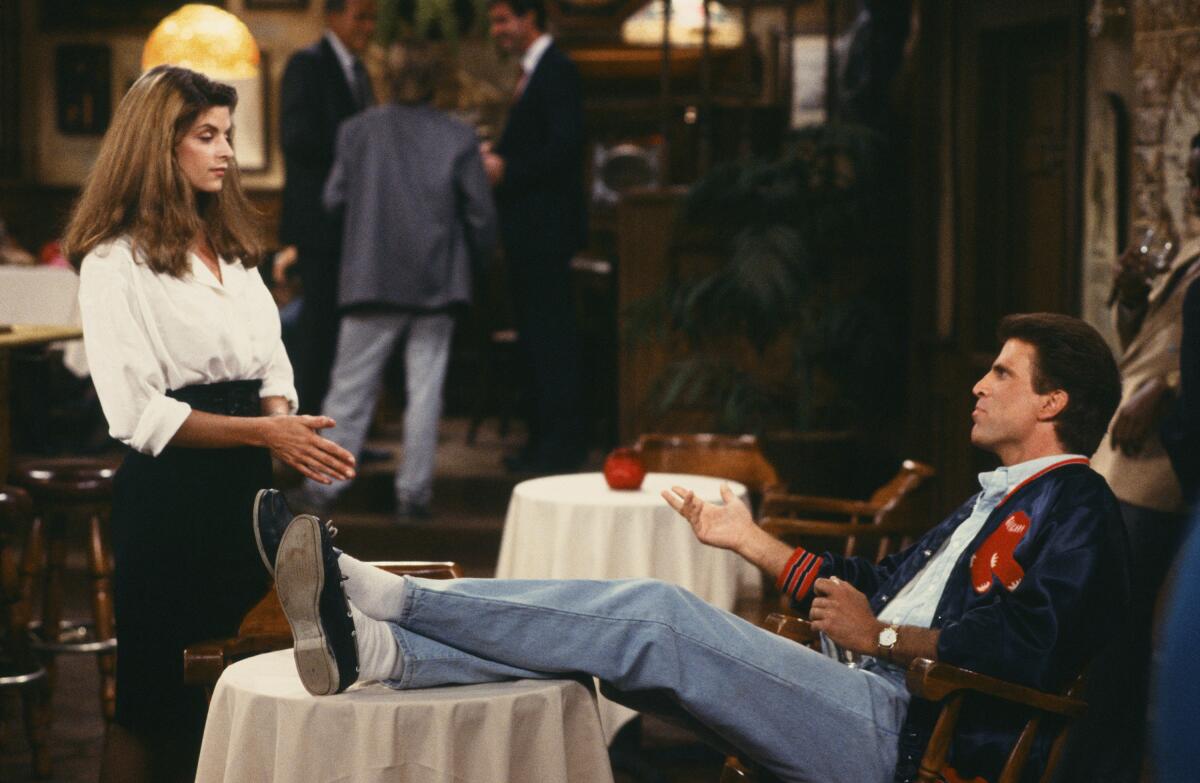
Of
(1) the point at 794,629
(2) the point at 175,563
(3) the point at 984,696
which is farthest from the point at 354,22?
(3) the point at 984,696

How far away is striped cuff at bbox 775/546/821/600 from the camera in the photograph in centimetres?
268

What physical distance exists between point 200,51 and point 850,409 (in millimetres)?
3514

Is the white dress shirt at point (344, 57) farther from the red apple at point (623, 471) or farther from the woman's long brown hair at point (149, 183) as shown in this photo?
the woman's long brown hair at point (149, 183)

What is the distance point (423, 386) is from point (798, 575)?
9.93ft

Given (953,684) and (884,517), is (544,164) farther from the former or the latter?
(953,684)

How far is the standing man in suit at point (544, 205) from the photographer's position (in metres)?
5.93

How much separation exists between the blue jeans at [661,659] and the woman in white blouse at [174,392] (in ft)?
1.35

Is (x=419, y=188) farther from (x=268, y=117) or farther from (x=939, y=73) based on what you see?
(x=268, y=117)

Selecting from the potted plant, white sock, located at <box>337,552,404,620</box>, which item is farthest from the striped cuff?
the potted plant

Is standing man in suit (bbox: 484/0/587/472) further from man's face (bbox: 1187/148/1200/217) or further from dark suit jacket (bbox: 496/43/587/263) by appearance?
man's face (bbox: 1187/148/1200/217)

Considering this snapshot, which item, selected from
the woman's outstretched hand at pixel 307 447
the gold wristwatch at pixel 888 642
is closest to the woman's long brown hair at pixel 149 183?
the woman's outstretched hand at pixel 307 447

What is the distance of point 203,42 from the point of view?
285 inches

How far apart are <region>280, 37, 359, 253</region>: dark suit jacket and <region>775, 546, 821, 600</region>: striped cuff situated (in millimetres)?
3538

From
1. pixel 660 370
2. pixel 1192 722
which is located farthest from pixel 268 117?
pixel 1192 722
